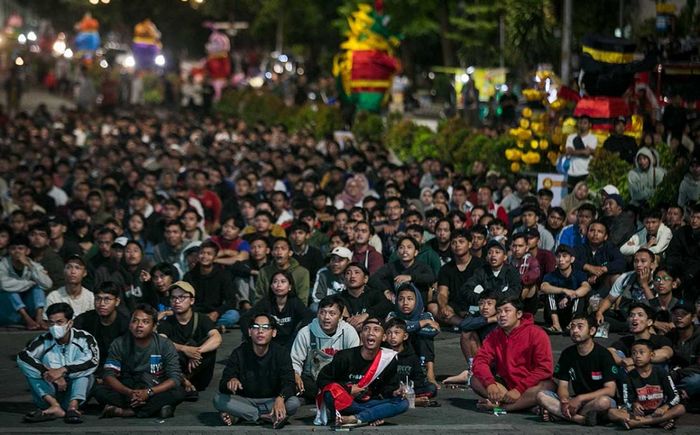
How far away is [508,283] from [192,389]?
3.99m

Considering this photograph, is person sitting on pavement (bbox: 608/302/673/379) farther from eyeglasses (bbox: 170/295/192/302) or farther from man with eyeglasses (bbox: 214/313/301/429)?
eyeglasses (bbox: 170/295/192/302)

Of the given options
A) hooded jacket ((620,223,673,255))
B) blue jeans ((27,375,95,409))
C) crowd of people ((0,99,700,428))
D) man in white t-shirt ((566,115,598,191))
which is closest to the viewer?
crowd of people ((0,99,700,428))

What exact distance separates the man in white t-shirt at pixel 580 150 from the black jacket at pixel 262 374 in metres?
10.3

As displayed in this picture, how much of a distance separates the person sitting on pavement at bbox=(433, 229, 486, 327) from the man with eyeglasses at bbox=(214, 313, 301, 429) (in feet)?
14.6

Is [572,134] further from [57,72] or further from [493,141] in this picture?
[57,72]

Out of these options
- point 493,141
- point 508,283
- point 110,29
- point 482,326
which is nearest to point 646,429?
point 482,326

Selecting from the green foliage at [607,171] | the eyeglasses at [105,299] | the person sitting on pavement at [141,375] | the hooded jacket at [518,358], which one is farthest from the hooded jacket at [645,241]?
the eyeglasses at [105,299]

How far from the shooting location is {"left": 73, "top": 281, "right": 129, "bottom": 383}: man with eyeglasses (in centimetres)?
1369

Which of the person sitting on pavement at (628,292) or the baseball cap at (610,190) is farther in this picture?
the baseball cap at (610,190)

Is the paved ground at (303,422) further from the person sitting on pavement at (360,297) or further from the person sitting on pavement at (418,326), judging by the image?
the person sitting on pavement at (360,297)

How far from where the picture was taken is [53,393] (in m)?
12.9

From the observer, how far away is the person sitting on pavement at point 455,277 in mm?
16703

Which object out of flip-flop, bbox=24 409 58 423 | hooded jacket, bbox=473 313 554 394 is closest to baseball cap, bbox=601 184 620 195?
hooded jacket, bbox=473 313 554 394

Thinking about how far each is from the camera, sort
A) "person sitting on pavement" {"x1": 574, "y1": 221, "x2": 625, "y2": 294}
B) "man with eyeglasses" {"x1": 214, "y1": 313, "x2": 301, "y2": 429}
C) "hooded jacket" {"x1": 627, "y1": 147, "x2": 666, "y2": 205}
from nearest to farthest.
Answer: "man with eyeglasses" {"x1": 214, "y1": 313, "x2": 301, "y2": 429} < "person sitting on pavement" {"x1": 574, "y1": 221, "x2": 625, "y2": 294} < "hooded jacket" {"x1": 627, "y1": 147, "x2": 666, "y2": 205}
